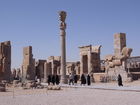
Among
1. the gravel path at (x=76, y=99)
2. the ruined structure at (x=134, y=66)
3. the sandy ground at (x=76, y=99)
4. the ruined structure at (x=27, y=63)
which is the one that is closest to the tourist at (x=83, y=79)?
the ruined structure at (x=134, y=66)

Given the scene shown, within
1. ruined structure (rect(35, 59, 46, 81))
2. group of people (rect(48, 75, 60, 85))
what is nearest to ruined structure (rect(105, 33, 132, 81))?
group of people (rect(48, 75, 60, 85))

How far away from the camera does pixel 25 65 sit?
37844mm

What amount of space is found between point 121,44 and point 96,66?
5024 mm

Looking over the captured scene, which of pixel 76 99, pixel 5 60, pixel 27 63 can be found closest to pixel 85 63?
pixel 27 63

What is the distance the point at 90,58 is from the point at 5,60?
9649 mm

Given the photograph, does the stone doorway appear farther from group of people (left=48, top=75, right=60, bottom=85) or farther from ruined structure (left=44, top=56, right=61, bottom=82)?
group of people (left=48, top=75, right=60, bottom=85)

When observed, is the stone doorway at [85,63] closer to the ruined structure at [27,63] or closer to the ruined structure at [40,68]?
the ruined structure at [27,63]

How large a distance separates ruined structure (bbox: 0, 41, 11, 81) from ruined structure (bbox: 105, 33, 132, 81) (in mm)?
10757

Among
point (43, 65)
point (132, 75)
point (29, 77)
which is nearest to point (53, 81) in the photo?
point (132, 75)

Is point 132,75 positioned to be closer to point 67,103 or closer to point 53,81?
point 53,81

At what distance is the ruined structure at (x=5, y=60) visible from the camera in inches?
1251

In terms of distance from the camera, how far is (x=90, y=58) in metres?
34.2

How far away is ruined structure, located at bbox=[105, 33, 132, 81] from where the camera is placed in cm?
2826

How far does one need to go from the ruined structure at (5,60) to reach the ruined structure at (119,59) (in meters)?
10.8
